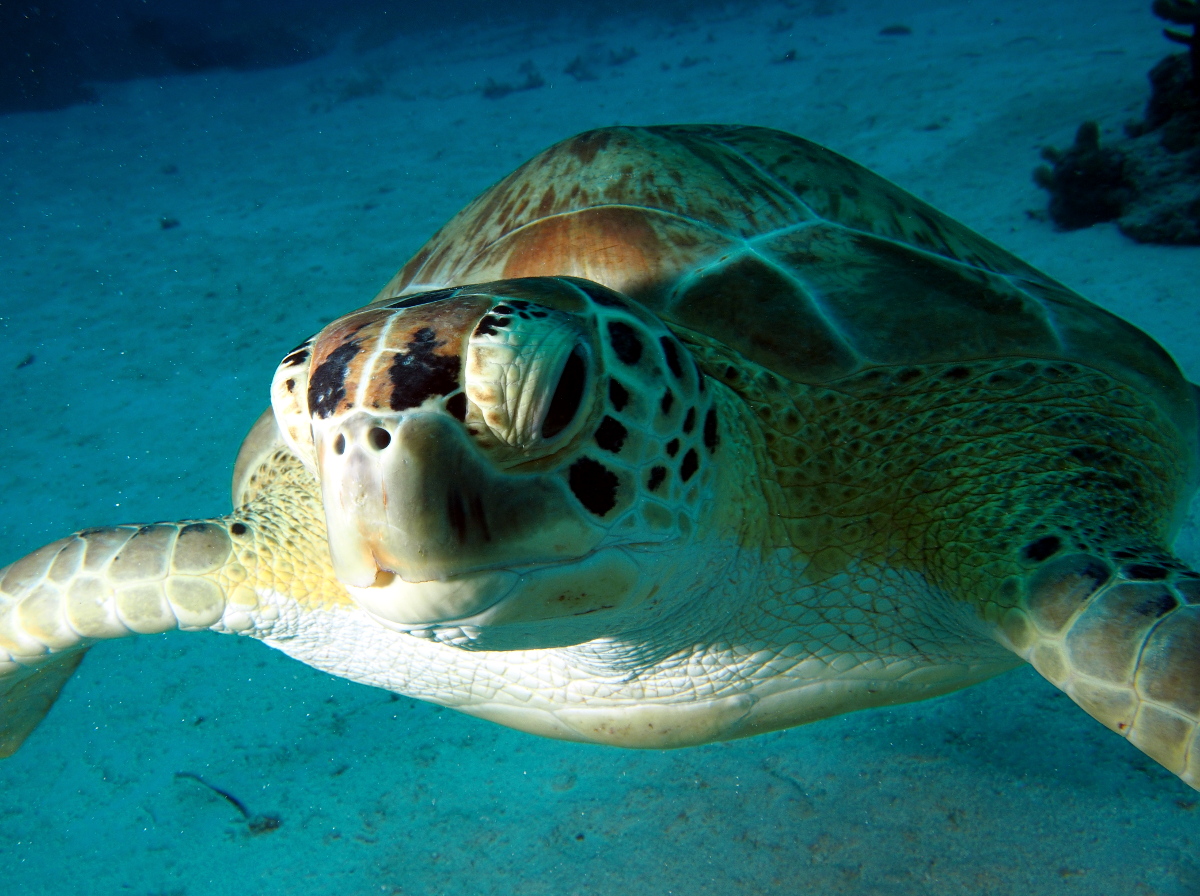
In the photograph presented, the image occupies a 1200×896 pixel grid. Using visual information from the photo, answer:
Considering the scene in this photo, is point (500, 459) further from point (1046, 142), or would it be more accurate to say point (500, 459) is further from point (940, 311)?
point (1046, 142)

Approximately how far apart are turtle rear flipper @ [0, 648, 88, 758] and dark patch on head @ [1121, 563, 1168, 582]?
8.54 feet

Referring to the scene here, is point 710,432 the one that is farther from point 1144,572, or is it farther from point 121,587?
point 121,587

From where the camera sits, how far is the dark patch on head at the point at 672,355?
1036 mm

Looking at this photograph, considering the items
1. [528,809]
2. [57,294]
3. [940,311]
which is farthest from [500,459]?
[57,294]

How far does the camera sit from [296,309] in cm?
510

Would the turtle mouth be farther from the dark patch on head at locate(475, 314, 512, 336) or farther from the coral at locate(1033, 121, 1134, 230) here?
the coral at locate(1033, 121, 1134, 230)

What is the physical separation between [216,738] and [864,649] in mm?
2318

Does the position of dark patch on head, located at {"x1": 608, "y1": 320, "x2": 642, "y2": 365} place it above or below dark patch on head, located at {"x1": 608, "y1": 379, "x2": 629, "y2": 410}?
above

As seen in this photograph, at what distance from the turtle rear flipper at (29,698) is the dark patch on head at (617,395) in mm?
2039

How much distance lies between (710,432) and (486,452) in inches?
17.2

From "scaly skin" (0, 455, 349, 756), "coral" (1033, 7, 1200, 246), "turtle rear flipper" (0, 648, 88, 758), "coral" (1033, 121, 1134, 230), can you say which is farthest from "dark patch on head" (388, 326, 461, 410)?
"coral" (1033, 121, 1134, 230)

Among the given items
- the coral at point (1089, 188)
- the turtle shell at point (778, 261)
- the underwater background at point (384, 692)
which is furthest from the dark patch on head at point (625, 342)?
the coral at point (1089, 188)

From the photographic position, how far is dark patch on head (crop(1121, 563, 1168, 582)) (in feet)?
3.56

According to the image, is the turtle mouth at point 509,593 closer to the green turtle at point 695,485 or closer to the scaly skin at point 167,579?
the green turtle at point 695,485
